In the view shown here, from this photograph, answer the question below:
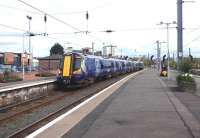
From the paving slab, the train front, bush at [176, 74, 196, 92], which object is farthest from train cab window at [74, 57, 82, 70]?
the paving slab

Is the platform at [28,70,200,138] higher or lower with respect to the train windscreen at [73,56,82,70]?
lower

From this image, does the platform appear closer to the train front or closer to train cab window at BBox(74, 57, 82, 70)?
the train front

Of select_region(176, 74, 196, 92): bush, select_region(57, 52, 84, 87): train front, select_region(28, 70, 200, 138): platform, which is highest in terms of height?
select_region(57, 52, 84, 87): train front

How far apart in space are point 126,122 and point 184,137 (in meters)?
3.06

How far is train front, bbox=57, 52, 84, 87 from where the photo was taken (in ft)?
105

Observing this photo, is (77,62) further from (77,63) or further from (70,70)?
(70,70)

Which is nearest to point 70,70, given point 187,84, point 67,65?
point 67,65

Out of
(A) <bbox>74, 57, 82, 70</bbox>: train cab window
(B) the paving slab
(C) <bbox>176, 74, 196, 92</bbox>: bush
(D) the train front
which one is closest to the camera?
(B) the paving slab

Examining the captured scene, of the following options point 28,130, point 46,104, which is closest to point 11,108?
point 46,104

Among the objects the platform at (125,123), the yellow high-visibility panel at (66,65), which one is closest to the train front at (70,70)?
the yellow high-visibility panel at (66,65)

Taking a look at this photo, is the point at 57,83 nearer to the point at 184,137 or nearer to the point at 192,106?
the point at 192,106

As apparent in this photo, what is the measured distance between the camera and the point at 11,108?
68.6 feet

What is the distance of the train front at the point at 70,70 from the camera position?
32.2 meters

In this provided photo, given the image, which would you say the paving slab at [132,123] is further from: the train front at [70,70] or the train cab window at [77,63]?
the train cab window at [77,63]
